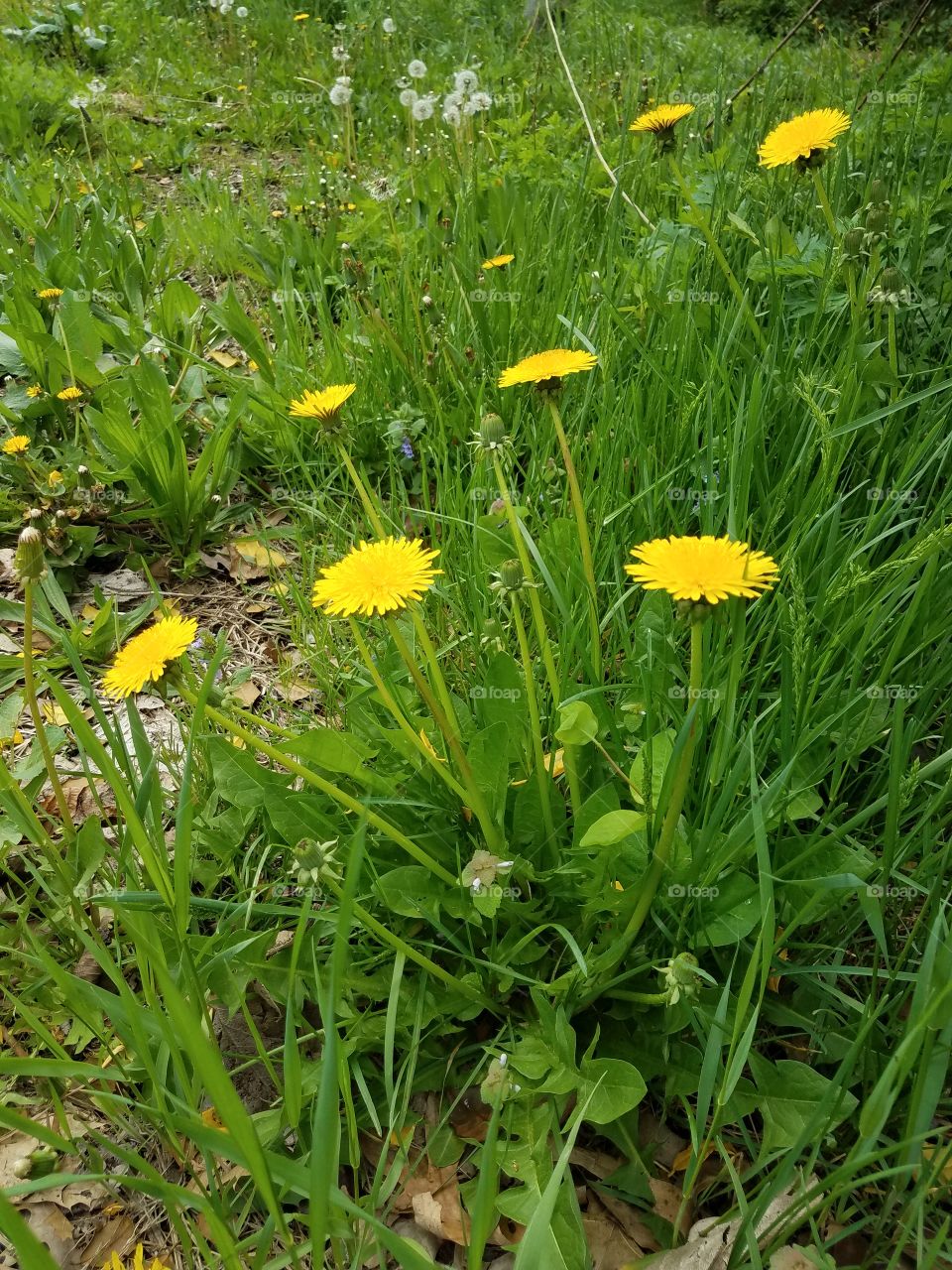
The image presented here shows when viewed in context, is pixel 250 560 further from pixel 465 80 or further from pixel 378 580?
pixel 465 80

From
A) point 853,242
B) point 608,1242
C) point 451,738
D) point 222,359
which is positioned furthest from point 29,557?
point 222,359

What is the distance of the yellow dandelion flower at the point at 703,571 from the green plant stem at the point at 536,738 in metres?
0.21

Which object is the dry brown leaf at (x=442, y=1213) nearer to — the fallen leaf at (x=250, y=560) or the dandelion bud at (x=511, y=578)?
the dandelion bud at (x=511, y=578)

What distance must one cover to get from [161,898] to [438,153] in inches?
114

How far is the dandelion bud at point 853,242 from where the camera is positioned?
4.19 feet

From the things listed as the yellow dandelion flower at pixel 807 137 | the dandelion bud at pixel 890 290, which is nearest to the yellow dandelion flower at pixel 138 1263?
the dandelion bud at pixel 890 290

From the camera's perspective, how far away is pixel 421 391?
6.39 ft

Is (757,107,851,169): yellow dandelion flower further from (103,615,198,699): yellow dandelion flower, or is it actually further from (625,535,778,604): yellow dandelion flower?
(103,615,198,699): yellow dandelion flower

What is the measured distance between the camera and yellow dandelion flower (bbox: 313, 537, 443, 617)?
834 mm

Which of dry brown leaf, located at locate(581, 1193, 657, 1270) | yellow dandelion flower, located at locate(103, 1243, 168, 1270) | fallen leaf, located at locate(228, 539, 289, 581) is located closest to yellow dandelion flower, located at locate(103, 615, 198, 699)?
yellow dandelion flower, located at locate(103, 1243, 168, 1270)

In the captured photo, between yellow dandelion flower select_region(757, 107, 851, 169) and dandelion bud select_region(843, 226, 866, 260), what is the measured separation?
0.44ft

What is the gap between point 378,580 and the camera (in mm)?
855

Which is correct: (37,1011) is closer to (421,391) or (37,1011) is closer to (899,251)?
(421,391)

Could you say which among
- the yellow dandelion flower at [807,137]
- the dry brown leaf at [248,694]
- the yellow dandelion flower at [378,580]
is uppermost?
the yellow dandelion flower at [807,137]
